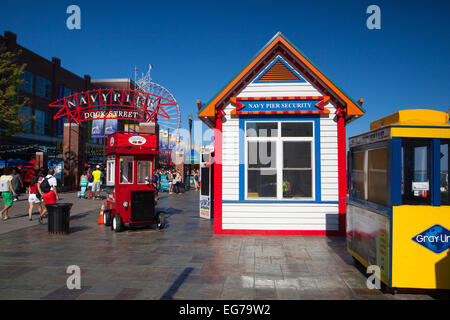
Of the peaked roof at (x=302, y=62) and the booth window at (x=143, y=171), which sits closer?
the peaked roof at (x=302, y=62)

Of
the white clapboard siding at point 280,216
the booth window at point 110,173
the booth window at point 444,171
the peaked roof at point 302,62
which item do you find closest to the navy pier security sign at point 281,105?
the peaked roof at point 302,62

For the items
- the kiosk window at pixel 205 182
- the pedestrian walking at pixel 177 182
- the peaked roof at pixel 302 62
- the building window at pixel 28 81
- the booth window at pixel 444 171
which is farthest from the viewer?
the building window at pixel 28 81

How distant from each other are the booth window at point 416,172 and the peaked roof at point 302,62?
408 centimetres

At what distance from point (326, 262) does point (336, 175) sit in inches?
133

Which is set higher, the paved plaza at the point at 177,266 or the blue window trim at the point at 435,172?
the blue window trim at the point at 435,172

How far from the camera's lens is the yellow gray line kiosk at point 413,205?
492 centimetres

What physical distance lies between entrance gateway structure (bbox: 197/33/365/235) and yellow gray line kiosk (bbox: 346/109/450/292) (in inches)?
157

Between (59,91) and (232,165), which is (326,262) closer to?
(232,165)

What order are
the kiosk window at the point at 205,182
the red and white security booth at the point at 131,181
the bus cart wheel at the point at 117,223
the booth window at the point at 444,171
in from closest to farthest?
1. the booth window at the point at 444,171
2. the bus cart wheel at the point at 117,223
3. the red and white security booth at the point at 131,181
4. the kiosk window at the point at 205,182

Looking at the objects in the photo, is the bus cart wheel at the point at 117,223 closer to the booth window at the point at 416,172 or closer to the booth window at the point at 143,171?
the booth window at the point at 143,171

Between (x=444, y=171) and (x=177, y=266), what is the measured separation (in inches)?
195

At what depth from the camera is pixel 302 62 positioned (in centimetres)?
970

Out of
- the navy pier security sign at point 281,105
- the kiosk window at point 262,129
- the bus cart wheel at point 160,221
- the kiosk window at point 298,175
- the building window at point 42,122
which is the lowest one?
the bus cart wheel at point 160,221
